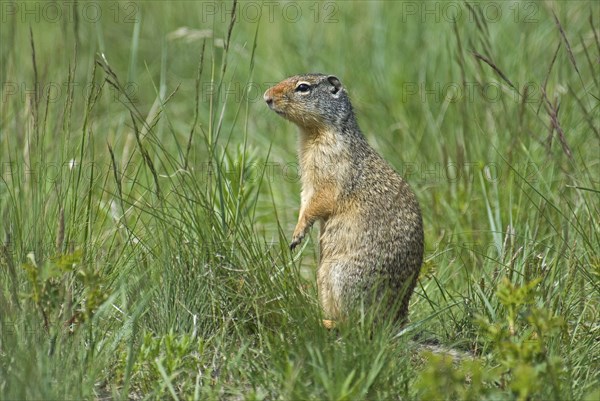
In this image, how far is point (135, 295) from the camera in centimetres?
394

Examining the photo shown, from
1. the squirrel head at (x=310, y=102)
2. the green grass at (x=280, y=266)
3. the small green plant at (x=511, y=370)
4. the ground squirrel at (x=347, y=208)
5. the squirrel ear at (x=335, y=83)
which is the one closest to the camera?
the small green plant at (x=511, y=370)

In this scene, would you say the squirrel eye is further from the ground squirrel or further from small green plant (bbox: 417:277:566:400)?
small green plant (bbox: 417:277:566:400)

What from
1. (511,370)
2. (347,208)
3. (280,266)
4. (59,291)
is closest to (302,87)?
(347,208)

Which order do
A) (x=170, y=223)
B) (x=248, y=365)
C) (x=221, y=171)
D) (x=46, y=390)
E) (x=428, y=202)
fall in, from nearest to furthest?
(x=46, y=390) → (x=248, y=365) → (x=170, y=223) → (x=221, y=171) → (x=428, y=202)

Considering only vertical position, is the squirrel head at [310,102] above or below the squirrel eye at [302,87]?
below

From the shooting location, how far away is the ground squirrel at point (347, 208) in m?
4.52

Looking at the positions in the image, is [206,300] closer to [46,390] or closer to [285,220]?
[46,390]

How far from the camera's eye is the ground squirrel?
14.8ft

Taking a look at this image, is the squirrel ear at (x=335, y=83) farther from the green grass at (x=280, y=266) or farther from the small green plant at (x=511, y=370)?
the small green plant at (x=511, y=370)

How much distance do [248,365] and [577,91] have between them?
3.64m

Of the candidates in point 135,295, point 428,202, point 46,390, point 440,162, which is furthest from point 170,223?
point 440,162

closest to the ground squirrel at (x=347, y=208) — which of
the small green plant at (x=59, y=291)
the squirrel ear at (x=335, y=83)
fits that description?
the squirrel ear at (x=335, y=83)

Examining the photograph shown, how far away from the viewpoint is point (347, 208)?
4.79 metres

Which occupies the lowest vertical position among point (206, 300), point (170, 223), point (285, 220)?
point (285, 220)
